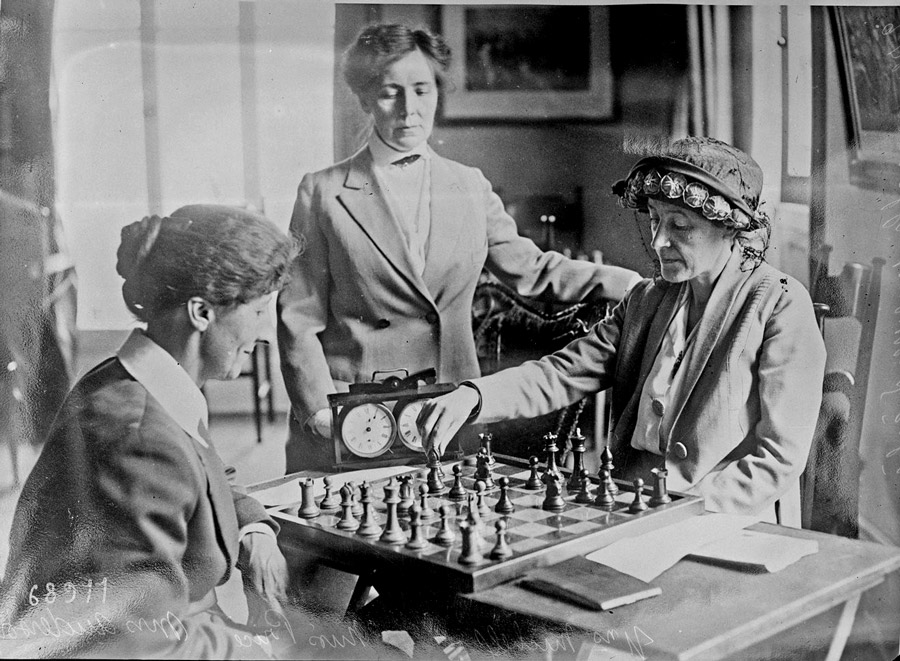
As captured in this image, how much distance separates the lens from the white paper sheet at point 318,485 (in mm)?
2064

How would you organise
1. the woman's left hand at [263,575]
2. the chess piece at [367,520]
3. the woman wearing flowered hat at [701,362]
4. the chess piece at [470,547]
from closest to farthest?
the chess piece at [470,547] → the chess piece at [367,520] → the woman's left hand at [263,575] → the woman wearing flowered hat at [701,362]

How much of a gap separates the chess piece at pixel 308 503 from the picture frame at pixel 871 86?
5.51 ft

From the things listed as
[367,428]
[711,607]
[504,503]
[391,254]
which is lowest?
[711,607]

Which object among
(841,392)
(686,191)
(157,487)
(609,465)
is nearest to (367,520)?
(157,487)

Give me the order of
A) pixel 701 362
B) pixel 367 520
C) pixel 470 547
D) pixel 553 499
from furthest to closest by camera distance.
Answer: pixel 701 362 → pixel 553 499 → pixel 367 520 → pixel 470 547

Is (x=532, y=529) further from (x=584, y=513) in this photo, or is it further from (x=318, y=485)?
(x=318, y=485)

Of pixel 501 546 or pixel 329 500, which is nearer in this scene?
pixel 501 546

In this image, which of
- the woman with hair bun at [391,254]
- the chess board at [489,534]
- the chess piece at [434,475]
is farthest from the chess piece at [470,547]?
the woman with hair bun at [391,254]

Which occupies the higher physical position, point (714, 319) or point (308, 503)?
point (714, 319)

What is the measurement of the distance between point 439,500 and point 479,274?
23.6 inches

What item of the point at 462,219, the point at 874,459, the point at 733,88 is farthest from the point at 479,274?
the point at 874,459

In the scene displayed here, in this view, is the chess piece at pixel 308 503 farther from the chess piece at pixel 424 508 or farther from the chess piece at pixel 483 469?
the chess piece at pixel 483 469

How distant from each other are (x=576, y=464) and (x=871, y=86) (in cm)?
132

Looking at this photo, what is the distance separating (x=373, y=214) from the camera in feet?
6.87
